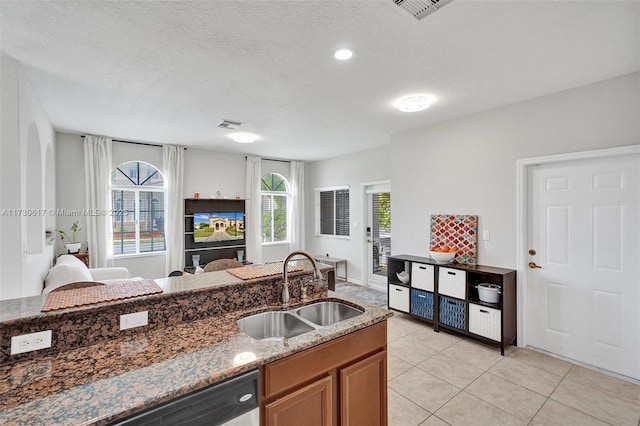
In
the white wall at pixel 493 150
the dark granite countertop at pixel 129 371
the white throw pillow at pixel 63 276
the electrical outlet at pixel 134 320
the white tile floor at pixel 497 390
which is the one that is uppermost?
the white wall at pixel 493 150

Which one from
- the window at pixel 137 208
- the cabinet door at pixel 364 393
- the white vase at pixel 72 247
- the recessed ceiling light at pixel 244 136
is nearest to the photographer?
the cabinet door at pixel 364 393

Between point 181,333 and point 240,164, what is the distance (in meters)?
5.33

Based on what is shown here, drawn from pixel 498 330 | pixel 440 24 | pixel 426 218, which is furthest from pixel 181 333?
pixel 426 218

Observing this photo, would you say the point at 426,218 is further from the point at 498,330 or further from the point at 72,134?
the point at 72,134

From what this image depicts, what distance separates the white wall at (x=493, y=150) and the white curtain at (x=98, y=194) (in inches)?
186

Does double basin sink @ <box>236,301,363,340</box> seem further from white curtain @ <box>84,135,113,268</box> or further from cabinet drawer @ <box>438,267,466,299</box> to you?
white curtain @ <box>84,135,113,268</box>

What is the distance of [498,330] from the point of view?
3.17 meters

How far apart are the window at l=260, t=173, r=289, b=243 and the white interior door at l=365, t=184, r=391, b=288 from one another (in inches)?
87.4

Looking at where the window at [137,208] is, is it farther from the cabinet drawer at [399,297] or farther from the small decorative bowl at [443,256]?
the small decorative bowl at [443,256]

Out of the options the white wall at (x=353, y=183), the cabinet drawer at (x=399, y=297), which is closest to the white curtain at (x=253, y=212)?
the white wall at (x=353, y=183)

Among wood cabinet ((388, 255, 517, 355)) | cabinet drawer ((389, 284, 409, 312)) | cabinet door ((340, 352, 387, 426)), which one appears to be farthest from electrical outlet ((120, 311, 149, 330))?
cabinet drawer ((389, 284, 409, 312))

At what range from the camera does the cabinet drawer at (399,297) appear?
412 cm

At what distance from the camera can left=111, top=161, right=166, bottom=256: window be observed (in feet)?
17.1

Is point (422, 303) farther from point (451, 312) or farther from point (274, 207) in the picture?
point (274, 207)
